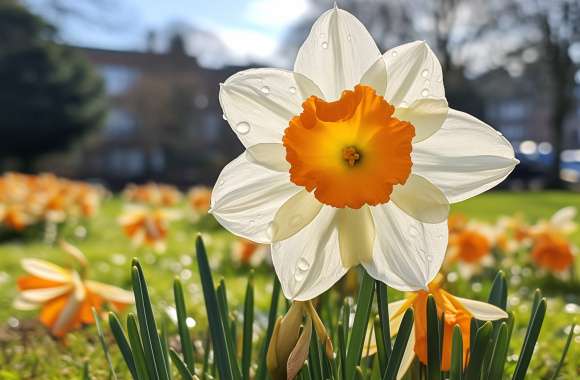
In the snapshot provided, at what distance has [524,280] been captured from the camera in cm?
365

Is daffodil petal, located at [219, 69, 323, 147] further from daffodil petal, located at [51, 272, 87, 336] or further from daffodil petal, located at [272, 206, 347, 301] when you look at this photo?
daffodil petal, located at [51, 272, 87, 336]

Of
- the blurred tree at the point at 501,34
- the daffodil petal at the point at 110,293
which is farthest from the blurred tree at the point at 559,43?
the daffodil petal at the point at 110,293

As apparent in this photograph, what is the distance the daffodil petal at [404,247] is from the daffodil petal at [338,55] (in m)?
0.17

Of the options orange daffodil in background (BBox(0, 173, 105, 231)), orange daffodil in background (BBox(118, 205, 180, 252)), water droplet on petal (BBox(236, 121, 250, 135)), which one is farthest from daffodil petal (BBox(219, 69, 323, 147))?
orange daffodil in background (BBox(0, 173, 105, 231))

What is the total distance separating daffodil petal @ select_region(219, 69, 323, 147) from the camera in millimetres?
851

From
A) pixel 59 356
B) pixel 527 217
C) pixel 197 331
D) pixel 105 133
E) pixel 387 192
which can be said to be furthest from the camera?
pixel 105 133

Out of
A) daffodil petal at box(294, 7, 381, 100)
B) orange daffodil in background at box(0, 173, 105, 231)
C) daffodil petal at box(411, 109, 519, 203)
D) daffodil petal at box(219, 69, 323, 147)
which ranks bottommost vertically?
orange daffodil in background at box(0, 173, 105, 231)

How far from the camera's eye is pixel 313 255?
0.84 meters

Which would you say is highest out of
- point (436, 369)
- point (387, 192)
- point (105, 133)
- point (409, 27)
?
point (409, 27)

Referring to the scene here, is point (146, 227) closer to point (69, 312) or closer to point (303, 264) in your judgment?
point (69, 312)

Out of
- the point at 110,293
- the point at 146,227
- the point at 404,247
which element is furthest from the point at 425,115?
the point at 146,227

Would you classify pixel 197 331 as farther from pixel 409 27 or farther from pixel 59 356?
pixel 409 27

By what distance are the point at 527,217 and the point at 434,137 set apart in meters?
9.51

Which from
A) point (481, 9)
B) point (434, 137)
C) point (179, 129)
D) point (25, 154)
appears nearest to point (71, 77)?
point (25, 154)
